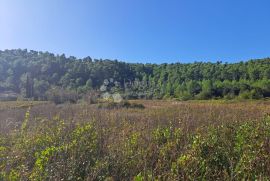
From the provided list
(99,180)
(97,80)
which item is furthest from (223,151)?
(97,80)

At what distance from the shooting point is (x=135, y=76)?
350 feet

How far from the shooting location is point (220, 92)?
7044 centimetres

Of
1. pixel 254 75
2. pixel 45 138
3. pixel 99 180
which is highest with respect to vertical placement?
pixel 254 75

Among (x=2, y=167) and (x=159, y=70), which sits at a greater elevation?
(x=159, y=70)

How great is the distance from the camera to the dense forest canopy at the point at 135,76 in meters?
73.4

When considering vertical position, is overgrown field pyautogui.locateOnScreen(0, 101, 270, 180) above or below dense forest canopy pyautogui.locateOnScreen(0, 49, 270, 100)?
below

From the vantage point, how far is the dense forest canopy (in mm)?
73438

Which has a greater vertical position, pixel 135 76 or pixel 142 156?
pixel 135 76

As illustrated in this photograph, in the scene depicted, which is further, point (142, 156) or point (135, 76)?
point (135, 76)

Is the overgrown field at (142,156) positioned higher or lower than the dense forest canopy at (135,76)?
lower

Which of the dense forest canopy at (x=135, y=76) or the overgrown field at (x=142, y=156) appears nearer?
the overgrown field at (x=142, y=156)

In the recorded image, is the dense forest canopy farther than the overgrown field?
Yes

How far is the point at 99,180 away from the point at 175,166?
93cm

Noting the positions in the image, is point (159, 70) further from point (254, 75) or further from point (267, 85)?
point (267, 85)
